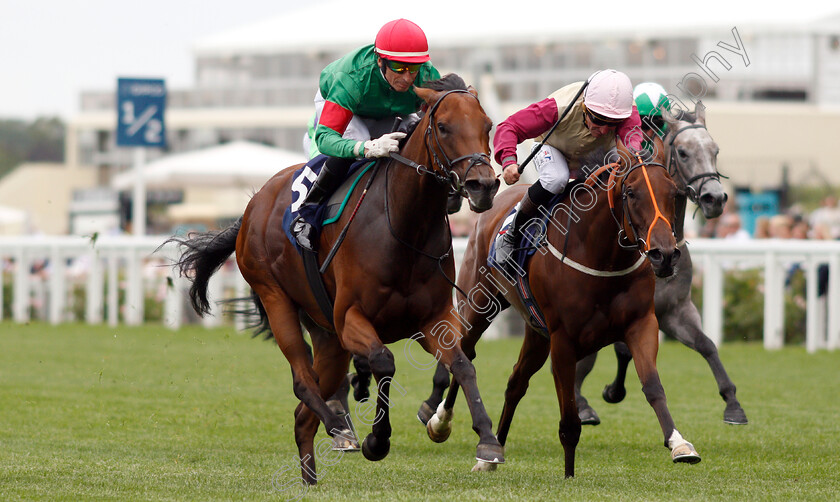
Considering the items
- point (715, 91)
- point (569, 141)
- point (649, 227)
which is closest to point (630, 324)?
point (649, 227)

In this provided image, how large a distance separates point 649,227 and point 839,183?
70.6 feet

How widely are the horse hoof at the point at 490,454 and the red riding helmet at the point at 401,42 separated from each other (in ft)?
5.50

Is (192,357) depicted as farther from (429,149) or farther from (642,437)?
(429,149)

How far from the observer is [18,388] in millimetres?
8914

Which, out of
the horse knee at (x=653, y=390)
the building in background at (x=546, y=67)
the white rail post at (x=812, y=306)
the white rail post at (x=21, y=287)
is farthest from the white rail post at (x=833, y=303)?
the white rail post at (x=21, y=287)

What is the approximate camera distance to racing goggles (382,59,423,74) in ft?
17.1

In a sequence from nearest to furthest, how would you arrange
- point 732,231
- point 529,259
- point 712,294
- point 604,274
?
point 604,274 → point 529,259 → point 712,294 → point 732,231

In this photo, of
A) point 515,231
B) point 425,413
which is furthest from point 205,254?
point 515,231

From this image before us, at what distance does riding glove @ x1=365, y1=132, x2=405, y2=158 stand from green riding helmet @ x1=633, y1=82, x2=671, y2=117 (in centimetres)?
212

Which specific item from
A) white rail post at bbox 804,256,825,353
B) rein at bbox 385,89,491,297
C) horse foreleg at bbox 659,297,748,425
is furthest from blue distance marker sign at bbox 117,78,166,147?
rein at bbox 385,89,491,297

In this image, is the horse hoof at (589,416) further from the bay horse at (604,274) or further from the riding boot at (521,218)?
the bay horse at (604,274)

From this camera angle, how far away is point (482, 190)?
4.46 meters

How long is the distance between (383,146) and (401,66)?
1.44ft

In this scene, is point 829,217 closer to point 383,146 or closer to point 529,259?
point 529,259
